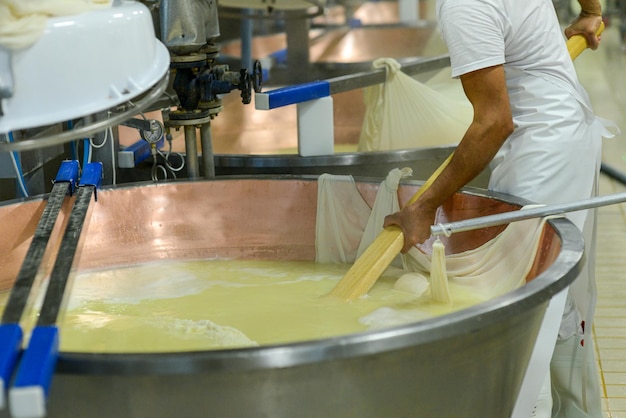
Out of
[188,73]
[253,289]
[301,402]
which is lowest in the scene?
[253,289]

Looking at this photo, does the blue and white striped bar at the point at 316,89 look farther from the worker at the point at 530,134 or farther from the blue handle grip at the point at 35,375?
the blue handle grip at the point at 35,375

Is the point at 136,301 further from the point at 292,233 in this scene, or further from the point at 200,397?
the point at 200,397

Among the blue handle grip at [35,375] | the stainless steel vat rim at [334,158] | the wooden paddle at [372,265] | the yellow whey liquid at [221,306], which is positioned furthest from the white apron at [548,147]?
the blue handle grip at [35,375]

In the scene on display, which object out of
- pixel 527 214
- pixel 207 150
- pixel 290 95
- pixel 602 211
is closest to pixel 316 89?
pixel 290 95

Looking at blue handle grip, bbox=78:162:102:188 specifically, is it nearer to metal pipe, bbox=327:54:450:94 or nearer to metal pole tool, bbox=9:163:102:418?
metal pole tool, bbox=9:163:102:418

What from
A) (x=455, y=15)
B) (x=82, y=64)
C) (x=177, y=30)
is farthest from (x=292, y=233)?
(x=82, y=64)

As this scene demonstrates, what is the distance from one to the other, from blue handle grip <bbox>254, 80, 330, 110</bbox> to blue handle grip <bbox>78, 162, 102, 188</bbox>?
48cm

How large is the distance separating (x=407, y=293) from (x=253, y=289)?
1.15 ft

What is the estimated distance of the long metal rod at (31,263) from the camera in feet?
3.84

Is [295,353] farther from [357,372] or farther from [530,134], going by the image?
[530,134]

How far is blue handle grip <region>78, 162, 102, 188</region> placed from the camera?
1918 millimetres

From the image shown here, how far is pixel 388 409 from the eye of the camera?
1.32 m

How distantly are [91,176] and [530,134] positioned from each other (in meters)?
0.98

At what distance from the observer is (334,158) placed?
2535mm
